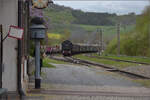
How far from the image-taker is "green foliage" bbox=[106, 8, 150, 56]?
192ft

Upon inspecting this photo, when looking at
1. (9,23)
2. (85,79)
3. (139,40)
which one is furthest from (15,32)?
(139,40)

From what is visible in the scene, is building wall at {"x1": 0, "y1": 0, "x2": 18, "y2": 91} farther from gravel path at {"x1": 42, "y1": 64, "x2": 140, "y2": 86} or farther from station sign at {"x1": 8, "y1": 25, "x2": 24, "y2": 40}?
gravel path at {"x1": 42, "y1": 64, "x2": 140, "y2": 86}

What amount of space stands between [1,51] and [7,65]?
1.53 ft

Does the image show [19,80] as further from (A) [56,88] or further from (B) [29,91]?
(A) [56,88]

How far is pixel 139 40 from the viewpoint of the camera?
199 feet

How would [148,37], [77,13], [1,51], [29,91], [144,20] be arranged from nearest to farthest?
[1,51]
[29,91]
[77,13]
[148,37]
[144,20]

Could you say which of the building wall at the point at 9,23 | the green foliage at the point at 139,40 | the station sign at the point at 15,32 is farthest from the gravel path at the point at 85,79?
the green foliage at the point at 139,40

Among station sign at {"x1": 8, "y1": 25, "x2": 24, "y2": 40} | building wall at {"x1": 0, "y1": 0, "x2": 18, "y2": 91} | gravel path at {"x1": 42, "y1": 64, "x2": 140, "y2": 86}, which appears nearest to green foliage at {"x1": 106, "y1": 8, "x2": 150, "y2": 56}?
gravel path at {"x1": 42, "y1": 64, "x2": 140, "y2": 86}

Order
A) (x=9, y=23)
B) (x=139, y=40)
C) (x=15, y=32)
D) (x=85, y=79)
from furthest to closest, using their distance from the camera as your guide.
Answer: (x=139, y=40)
(x=85, y=79)
(x=9, y=23)
(x=15, y=32)

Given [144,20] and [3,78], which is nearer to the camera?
[3,78]

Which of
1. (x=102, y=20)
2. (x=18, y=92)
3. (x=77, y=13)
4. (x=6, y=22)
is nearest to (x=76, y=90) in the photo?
(x=18, y=92)

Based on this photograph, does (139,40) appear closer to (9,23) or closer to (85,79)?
(85,79)

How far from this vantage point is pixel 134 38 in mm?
62375

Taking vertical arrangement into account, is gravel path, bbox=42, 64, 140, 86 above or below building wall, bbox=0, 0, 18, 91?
below
